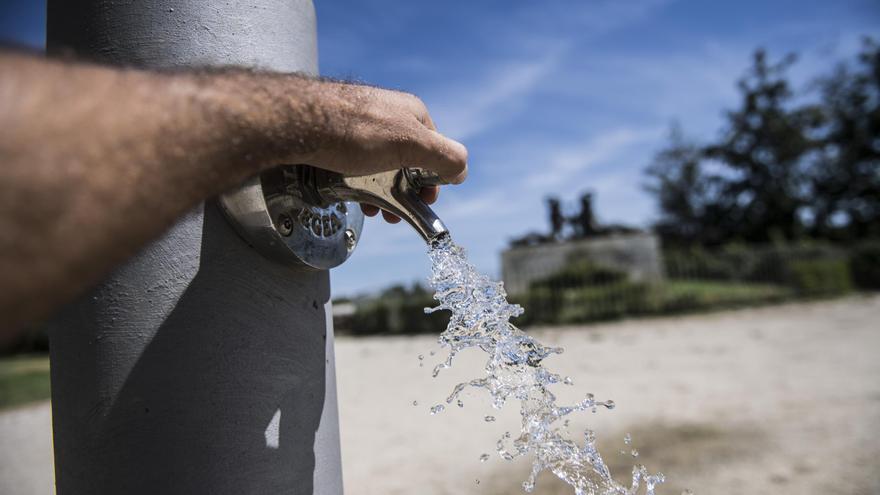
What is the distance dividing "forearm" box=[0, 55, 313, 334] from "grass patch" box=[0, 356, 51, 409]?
8902 mm

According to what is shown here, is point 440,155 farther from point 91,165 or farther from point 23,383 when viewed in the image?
point 23,383

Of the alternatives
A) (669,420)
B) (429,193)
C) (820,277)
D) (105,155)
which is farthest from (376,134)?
(820,277)

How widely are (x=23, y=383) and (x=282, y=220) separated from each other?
12.6 meters

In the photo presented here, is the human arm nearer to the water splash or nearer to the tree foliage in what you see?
the water splash

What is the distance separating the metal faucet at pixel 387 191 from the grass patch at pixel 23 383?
865 cm

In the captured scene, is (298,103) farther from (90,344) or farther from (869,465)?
(869,465)

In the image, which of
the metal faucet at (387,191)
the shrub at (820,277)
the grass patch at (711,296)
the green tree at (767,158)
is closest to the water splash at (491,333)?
the metal faucet at (387,191)

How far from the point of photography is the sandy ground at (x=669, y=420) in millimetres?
3875

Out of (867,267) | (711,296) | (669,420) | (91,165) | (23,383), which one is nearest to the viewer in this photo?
(91,165)

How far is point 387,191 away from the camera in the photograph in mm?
887

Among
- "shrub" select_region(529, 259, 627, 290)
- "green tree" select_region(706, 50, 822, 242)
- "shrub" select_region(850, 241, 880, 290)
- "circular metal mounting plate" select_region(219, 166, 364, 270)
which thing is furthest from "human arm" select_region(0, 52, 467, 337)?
"green tree" select_region(706, 50, 822, 242)

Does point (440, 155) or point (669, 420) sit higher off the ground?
point (440, 155)

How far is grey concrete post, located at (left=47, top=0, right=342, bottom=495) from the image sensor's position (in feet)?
2.47

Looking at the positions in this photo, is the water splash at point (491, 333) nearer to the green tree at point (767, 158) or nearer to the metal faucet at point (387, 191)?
the metal faucet at point (387, 191)
